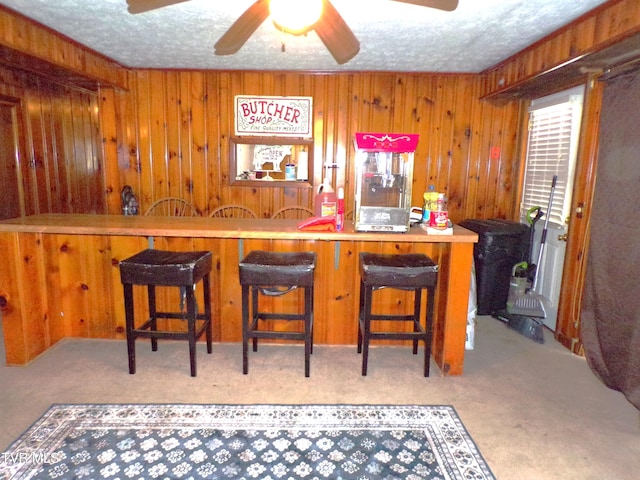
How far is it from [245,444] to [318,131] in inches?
125

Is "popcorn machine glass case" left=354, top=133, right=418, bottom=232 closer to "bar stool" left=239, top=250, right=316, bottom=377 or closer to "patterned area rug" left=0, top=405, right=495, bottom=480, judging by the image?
"bar stool" left=239, top=250, right=316, bottom=377

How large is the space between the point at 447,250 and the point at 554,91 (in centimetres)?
202

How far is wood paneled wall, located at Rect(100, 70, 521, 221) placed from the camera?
4293mm

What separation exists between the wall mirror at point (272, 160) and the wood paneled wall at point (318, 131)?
0.09 m

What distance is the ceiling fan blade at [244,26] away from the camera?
203cm

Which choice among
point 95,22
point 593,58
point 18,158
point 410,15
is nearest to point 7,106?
point 18,158

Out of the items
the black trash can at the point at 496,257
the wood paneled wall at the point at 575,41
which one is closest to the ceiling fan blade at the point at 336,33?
the wood paneled wall at the point at 575,41

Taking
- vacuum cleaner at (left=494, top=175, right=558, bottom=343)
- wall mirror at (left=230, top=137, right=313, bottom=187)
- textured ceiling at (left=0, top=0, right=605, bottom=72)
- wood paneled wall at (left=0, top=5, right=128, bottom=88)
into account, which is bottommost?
vacuum cleaner at (left=494, top=175, right=558, bottom=343)

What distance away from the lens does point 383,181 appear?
9.37 feet

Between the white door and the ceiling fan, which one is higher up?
the ceiling fan

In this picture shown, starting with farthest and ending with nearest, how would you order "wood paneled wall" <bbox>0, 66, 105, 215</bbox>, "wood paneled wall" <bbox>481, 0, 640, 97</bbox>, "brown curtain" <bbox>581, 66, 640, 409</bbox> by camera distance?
1. "wood paneled wall" <bbox>0, 66, 105, 215</bbox>
2. "brown curtain" <bbox>581, 66, 640, 409</bbox>
3. "wood paneled wall" <bbox>481, 0, 640, 97</bbox>

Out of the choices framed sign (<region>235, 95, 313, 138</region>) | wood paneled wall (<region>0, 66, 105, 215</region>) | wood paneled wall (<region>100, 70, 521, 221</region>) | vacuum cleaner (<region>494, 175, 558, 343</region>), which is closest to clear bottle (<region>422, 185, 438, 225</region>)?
vacuum cleaner (<region>494, 175, 558, 343</region>)

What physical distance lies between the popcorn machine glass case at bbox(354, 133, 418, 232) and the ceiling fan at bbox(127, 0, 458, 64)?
52 cm

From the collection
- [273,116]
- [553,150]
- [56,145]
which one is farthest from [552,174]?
[56,145]
